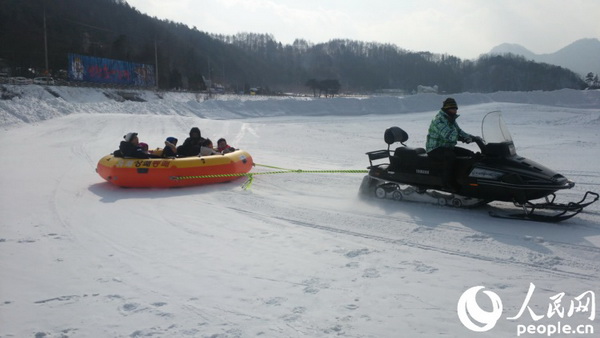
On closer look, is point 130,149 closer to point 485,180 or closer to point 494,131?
point 485,180

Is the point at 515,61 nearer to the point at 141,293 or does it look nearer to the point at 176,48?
the point at 176,48

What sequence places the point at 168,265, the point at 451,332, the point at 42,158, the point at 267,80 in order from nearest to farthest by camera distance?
1. the point at 451,332
2. the point at 168,265
3. the point at 42,158
4. the point at 267,80

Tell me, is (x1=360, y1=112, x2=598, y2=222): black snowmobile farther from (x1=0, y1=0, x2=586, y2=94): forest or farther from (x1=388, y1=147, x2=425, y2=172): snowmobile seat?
(x1=0, y1=0, x2=586, y2=94): forest

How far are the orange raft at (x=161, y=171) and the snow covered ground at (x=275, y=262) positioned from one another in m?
0.29

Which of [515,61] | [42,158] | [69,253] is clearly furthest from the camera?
[515,61]

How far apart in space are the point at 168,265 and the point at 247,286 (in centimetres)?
110

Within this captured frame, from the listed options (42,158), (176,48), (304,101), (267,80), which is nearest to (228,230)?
(42,158)

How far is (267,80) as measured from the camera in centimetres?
10325

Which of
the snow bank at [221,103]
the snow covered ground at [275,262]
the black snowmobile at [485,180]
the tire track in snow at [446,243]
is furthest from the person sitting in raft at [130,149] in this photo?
the snow bank at [221,103]

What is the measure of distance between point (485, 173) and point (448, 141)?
0.83 meters

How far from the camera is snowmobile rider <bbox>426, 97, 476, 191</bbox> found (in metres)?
7.44

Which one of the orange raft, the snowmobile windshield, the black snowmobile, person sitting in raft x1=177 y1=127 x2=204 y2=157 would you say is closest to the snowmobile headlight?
the black snowmobile

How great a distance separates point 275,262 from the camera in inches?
204

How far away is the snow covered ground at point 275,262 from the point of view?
386 centimetres
